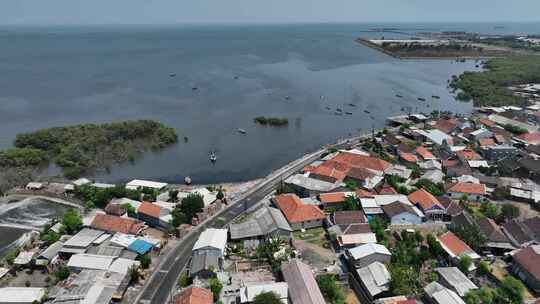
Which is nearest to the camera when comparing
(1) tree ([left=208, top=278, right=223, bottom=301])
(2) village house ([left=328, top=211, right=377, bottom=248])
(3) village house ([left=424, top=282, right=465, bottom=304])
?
(3) village house ([left=424, top=282, right=465, bottom=304])

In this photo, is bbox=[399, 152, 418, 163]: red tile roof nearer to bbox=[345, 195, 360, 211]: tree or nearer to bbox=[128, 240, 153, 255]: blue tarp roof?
bbox=[345, 195, 360, 211]: tree

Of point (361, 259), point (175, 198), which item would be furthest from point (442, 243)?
point (175, 198)

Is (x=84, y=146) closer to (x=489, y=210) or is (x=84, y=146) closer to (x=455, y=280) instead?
(x=455, y=280)

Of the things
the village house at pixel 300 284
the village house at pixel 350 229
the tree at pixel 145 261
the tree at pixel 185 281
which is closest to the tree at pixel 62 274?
the tree at pixel 145 261

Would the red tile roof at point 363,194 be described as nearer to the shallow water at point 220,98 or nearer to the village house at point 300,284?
the village house at point 300,284

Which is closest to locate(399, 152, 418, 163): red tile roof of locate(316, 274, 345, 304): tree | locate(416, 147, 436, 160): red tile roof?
locate(416, 147, 436, 160): red tile roof

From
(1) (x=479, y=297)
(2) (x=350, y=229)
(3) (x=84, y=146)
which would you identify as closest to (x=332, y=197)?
(2) (x=350, y=229)

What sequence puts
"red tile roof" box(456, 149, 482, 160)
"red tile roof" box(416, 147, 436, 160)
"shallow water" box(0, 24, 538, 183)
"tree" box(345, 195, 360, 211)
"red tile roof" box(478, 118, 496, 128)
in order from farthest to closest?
"red tile roof" box(478, 118, 496, 128), "shallow water" box(0, 24, 538, 183), "red tile roof" box(416, 147, 436, 160), "red tile roof" box(456, 149, 482, 160), "tree" box(345, 195, 360, 211)

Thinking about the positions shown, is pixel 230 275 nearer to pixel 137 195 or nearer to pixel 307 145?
pixel 137 195
